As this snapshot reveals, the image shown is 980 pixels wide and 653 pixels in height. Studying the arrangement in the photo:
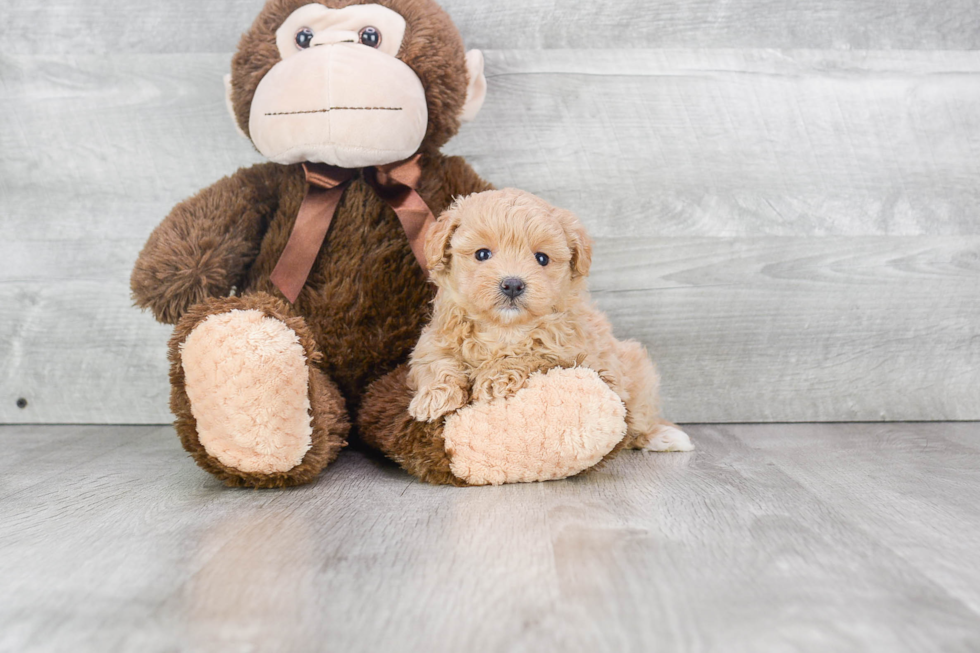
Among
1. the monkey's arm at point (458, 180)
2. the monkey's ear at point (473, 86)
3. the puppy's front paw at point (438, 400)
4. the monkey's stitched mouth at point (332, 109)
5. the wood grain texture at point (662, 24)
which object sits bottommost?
the puppy's front paw at point (438, 400)

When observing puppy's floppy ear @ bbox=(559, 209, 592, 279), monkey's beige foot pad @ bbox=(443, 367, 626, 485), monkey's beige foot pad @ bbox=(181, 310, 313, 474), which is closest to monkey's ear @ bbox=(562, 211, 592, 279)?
puppy's floppy ear @ bbox=(559, 209, 592, 279)

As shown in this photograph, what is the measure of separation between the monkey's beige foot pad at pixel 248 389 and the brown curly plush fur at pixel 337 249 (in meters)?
0.11

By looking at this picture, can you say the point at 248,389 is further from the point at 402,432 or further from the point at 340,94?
the point at 340,94

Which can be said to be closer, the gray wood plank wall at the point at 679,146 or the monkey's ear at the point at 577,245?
the monkey's ear at the point at 577,245

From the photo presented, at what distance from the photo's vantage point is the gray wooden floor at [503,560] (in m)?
0.52

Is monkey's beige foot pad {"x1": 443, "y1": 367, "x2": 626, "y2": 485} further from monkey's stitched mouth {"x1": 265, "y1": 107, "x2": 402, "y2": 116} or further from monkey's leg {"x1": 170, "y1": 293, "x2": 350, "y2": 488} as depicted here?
monkey's stitched mouth {"x1": 265, "y1": 107, "x2": 402, "y2": 116}

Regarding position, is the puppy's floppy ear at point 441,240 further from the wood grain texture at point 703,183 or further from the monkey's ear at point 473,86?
the wood grain texture at point 703,183

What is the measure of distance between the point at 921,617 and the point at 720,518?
0.23m

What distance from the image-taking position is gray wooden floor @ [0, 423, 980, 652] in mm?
516

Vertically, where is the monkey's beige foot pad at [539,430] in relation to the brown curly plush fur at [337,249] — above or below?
below

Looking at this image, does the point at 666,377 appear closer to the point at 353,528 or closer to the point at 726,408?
the point at 726,408

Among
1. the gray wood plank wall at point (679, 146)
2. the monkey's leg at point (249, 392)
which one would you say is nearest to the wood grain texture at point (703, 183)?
the gray wood plank wall at point (679, 146)

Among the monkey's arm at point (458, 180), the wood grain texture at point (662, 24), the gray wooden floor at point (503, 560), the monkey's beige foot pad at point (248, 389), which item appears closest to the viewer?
the gray wooden floor at point (503, 560)

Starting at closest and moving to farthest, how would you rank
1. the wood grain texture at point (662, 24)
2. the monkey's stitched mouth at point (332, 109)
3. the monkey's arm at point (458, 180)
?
the monkey's stitched mouth at point (332, 109)
the monkey's arm at point (458, 180)
the wood grain texture at point (662, 24)
